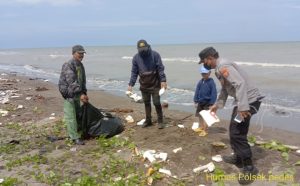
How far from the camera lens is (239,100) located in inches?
206

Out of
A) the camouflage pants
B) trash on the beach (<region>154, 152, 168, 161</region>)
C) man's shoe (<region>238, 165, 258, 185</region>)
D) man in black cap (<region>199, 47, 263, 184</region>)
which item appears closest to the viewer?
man in black cap (<region>199, 47, 263, 184</region>)

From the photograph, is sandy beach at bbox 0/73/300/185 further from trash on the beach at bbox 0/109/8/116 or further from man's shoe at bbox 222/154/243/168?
trash on the beach at bbox 0/109/8/116

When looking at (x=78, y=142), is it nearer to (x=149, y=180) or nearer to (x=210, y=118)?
(x=149, y=180)

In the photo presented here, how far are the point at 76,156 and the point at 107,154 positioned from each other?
0.60m

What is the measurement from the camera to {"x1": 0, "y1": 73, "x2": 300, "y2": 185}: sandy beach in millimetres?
5781

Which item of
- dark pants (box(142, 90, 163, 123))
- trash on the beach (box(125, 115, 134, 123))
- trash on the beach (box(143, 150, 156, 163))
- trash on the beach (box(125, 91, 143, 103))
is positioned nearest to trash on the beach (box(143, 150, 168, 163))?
trash on the beach (box(143, 150, 156, 163))

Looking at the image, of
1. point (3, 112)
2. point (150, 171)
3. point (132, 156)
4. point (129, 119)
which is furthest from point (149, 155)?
point (3, 112)

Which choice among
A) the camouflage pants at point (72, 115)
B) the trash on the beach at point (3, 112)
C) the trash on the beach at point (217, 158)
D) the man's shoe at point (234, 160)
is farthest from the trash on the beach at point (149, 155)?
the trash on the beach at point (3, 112)

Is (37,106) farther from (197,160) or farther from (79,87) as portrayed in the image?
(197,160)

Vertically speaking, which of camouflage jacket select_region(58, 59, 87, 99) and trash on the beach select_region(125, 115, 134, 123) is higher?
camouflage jacket select_region(58, 59, 87, 99)

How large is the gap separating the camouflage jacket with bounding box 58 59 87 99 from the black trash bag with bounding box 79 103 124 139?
500mm

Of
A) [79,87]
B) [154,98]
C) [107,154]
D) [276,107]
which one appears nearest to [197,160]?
[107,154]

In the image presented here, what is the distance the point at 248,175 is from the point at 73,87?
3739 mm

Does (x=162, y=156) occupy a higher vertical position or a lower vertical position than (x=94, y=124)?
lower
